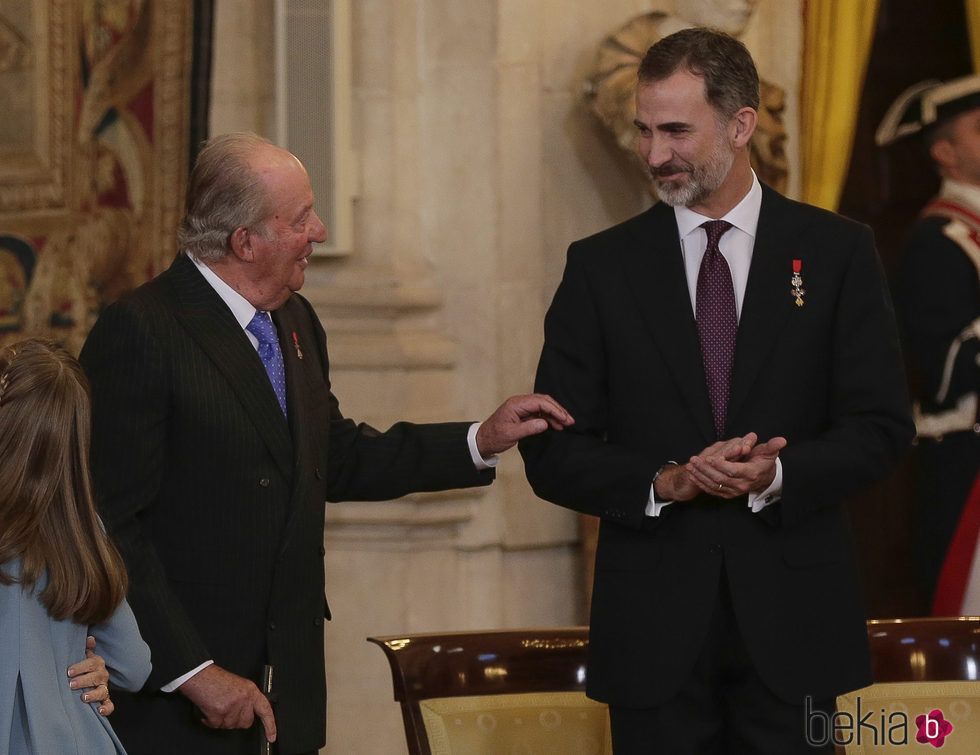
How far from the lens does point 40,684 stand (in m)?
2.65

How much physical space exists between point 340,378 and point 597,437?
2.12 metres

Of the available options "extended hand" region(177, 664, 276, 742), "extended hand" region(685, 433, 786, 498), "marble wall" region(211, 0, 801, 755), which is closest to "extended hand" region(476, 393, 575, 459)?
"extended hand" region(685, 433, 786, 498)

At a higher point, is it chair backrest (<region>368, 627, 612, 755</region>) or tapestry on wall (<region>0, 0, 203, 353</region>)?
tapestry on wall (<region>0, 0, 203, 353</region>)

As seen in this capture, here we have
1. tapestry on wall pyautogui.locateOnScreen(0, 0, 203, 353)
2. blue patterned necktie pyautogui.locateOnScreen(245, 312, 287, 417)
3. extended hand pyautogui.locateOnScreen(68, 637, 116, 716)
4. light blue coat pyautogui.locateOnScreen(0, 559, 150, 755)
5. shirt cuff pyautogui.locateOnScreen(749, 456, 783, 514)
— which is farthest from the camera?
tapestry on wall pyautogui.locateOnScreen(0, 0, 203, 353)

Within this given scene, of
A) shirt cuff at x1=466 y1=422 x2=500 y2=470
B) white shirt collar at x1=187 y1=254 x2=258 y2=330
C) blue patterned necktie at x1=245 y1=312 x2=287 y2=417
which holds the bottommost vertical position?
shirt cuff at x1=466 y1=422 x2=500 y2=470

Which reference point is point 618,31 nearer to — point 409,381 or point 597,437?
point 409,381

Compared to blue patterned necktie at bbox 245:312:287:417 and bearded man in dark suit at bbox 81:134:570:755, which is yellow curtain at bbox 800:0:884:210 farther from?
blue patterned necktie at bbox 245:312:287:417

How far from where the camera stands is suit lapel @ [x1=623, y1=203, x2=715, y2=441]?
2992 millimetres

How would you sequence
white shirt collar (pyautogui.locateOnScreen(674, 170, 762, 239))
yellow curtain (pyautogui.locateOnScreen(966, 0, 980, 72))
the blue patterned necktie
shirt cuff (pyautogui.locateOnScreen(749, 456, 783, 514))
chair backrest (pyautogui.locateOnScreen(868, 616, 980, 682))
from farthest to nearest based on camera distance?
yellow curtain (pyautogui.locateOnScreen(966, 0, 980, 72)) → chair backrest (pyautogui.locateOnScreen(868, 616, 980, 682)) → the blue patterned necktie → white shirt collar (pyautogui.locateOnScreen(674, 170, 762, 239)) → shirt cuff (pyautogui.locateOnScreen(749, 456, 783, 514))

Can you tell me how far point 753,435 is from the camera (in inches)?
110

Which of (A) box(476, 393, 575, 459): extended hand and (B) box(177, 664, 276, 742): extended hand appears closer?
(B) box(177, 664, 276, 742): extended hand

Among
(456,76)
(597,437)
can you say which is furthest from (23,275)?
(597,437)

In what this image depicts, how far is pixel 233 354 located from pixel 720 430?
1.04 meters

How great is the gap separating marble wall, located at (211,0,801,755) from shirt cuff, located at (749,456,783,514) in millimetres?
2250
